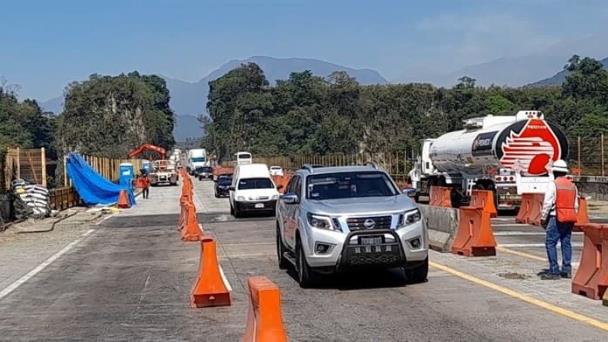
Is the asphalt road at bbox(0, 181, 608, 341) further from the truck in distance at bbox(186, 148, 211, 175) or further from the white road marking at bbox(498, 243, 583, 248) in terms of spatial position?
the truck in distance at bbox(186, 148, 211, 175)

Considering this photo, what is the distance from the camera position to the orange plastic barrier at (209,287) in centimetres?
1176

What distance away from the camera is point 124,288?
14219 millimetres

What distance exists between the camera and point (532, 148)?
1148 inches

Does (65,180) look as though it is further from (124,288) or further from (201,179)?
(201,179)

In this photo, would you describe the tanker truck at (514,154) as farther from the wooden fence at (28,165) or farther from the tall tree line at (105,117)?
the tall tree line at (105,117)

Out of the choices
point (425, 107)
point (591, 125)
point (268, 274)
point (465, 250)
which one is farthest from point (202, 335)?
point (425, 107)

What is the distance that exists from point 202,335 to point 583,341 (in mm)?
3982

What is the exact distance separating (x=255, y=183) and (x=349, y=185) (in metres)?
20.2

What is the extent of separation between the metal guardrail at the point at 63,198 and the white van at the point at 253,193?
8800 millimetres

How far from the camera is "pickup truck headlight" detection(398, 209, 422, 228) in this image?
12.8 meters

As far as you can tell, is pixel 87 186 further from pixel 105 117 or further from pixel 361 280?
pixel 105 117

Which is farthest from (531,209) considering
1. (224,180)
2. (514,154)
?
(224,180)

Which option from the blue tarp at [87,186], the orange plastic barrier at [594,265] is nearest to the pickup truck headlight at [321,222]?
the orange plastic barrier at [594,265]

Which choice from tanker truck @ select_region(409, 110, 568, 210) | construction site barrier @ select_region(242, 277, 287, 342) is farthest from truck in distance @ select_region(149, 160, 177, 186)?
construction site barrier @ select_region(242, 277, 287, 342)
